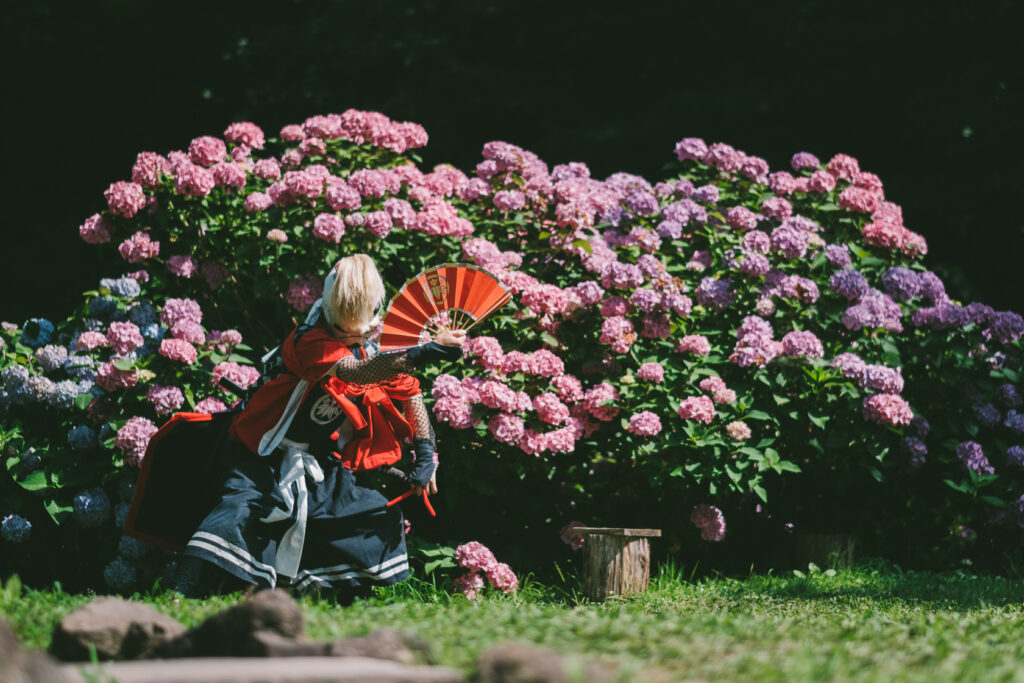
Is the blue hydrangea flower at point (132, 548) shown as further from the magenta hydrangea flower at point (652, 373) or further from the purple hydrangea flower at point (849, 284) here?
the purple hydrangea flower at point (849, 284)

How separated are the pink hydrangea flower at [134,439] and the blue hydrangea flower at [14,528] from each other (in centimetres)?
62

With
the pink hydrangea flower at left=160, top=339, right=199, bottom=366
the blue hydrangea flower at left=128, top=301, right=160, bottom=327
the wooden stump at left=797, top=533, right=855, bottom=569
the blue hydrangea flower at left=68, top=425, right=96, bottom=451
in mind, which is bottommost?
the wooden stump at left=797, top=533, right=855, bottom=569

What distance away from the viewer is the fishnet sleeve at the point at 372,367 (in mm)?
3553

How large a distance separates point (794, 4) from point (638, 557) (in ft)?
20.2

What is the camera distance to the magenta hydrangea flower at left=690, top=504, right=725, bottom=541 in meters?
4.89

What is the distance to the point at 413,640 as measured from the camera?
7.62 ft

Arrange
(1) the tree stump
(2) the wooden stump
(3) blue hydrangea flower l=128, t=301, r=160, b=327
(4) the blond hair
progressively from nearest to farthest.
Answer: (4) the blond hair → (1) the tree stump → (3) blue hydrangea flower l=128, t=301, r=160, b=327 → (2) the wooden stump

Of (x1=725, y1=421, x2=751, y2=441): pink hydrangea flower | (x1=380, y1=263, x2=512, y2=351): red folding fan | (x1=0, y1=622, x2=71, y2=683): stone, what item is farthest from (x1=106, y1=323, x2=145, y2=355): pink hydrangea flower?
(x1=725, y1=421, x2=751, y2=441): pink hydrangea flower

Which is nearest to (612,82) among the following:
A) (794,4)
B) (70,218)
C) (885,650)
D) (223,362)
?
(794,4)

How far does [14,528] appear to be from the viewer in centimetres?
438

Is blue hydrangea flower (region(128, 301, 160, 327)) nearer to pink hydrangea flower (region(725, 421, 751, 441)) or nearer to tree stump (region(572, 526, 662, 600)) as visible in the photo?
tree stump (region(572, 526, 662, 600))

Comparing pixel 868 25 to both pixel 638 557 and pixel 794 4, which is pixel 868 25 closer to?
pixel 794 4

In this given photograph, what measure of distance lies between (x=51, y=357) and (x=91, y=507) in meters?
0.76

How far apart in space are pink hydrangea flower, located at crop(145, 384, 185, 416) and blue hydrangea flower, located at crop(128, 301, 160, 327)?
1.60 feet
